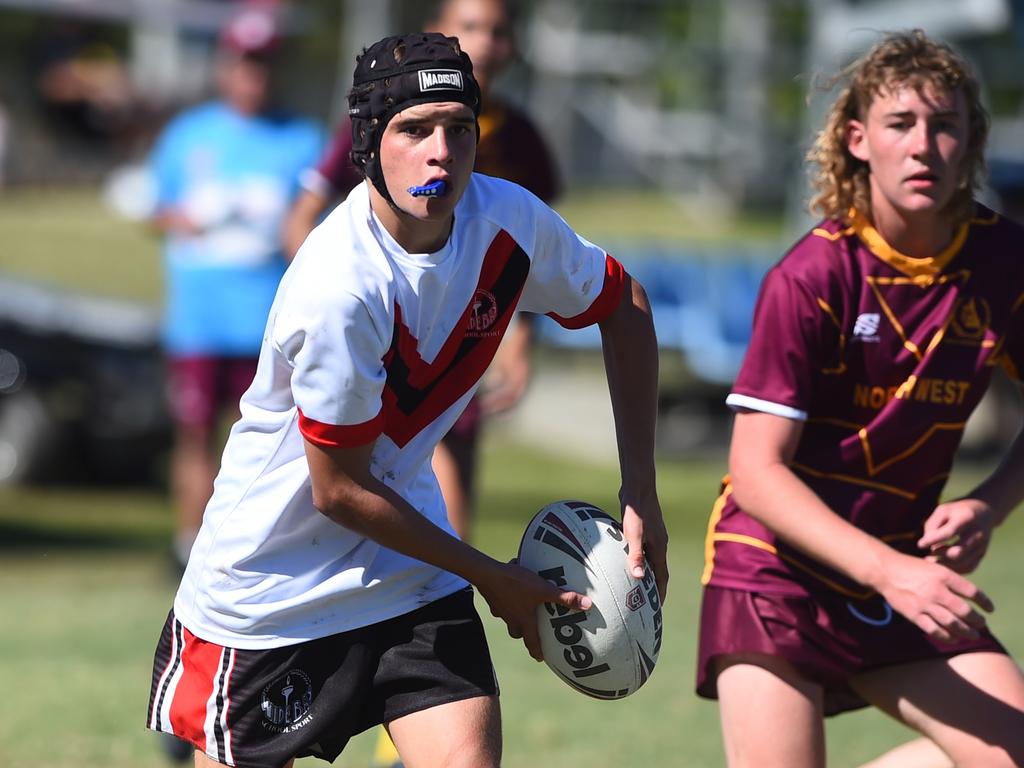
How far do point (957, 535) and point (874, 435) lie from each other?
308 millimetres

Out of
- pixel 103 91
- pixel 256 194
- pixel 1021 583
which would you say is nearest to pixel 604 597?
pixel 256 194

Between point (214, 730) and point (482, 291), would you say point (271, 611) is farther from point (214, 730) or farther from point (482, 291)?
point (482, 291)

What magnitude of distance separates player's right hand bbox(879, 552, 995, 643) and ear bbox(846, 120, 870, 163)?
106 centimetres

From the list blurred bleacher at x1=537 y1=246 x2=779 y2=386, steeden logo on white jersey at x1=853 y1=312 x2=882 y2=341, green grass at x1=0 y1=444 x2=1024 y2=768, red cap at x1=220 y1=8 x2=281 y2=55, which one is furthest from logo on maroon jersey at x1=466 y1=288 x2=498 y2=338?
blurred bleacher at x1=537 y1=246 x2=779 y2=386

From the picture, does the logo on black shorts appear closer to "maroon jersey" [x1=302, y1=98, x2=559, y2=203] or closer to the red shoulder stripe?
the red shoulder stripe

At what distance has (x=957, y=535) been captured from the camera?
3.83 metres

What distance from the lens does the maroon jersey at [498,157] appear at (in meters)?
5.80

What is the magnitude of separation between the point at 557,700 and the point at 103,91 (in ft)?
87.3

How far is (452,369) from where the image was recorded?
3.53 metres

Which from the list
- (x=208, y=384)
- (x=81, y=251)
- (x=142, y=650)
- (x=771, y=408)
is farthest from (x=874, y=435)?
(x=81, y=251)

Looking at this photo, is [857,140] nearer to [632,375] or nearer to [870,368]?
[870,368]

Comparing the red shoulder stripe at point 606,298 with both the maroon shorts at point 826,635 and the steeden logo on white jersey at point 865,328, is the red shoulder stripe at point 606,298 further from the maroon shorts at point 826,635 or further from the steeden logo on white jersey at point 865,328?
the maroon shorts at point 826,635

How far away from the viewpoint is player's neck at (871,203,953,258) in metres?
4.00

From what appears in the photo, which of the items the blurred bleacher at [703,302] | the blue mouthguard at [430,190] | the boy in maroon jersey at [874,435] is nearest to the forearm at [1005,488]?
the boy in maroon jersey at [874,435]
